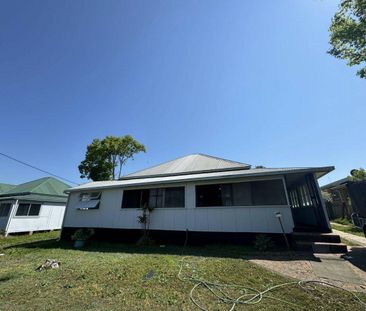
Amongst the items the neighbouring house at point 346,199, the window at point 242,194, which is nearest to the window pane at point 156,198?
the window at point 242,194

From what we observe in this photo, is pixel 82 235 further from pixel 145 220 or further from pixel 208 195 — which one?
pixel 208 195

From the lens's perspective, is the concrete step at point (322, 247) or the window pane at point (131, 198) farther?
the window pane at point (131, 198)

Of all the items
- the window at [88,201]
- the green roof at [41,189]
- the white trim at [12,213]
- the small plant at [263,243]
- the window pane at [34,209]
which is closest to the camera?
the small plant at [263,243]

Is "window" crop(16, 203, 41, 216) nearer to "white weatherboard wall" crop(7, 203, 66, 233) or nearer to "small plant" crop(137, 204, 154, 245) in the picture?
"white weatherboard wall" crop(7, 203, 66, 233)

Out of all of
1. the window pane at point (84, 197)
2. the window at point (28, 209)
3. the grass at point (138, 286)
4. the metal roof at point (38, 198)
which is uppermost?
the metal roof at point (38, 198)

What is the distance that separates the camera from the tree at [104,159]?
24953 mm

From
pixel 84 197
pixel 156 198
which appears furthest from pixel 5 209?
pixel 156 198

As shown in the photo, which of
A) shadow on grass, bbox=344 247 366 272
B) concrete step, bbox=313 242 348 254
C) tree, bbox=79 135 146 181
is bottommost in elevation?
shadow on grass, bbox=344 247 366 272

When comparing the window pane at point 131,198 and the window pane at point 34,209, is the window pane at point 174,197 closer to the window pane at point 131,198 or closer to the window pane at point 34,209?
the window pane at point 131,198

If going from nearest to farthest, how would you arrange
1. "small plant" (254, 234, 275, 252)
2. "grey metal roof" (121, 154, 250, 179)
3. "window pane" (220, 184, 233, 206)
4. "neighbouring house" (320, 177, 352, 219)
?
"small plant" (254, 234, 275, 252) < "window pane" (220, 184, 233, 206) < "grey metal roof" (121, 154, 250, 179) < "neighbouring house" (320, 177, 352, 219)

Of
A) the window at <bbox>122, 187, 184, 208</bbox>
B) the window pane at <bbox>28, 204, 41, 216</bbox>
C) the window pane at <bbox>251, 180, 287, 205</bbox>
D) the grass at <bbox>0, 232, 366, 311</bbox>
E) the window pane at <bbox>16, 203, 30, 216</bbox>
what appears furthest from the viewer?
the window pane at <bbox>28, 204, 41, 216</bbox>

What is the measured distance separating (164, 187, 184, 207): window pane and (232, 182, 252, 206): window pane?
264cm

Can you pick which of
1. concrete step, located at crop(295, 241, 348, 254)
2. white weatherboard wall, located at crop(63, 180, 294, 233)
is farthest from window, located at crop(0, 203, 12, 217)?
concrete step, located at crop(295, 241, 348, 254)

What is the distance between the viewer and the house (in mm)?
13953
